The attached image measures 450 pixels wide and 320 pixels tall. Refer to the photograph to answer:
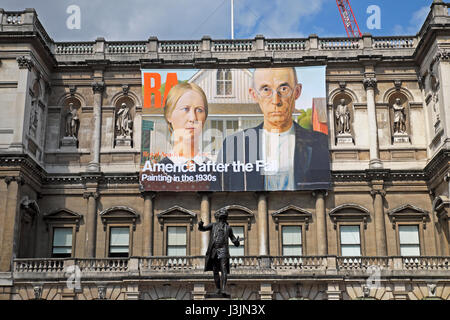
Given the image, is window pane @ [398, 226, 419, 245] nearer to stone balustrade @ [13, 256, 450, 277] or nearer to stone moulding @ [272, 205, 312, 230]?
stone balustrade @ [13, 256, 450, 277]

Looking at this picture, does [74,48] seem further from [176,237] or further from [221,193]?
[176,237]

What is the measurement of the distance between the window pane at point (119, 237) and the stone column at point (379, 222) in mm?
12604

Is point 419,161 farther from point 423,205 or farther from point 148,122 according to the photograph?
point 148,122

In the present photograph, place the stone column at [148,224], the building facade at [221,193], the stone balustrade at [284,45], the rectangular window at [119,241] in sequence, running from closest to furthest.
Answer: the building facade at [221,193] → the stone column at [148,224] → the rectangular window at [119,241] → the stone balustrade at [284,45]

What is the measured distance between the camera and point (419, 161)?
3425 centimetres

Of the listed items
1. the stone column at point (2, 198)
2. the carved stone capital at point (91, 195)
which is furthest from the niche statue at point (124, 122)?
the stone column at point (2, 198)

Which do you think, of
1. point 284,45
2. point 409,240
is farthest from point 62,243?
point 409,240

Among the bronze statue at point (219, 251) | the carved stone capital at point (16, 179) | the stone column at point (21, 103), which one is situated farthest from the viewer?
the stone column at point (21, 103)

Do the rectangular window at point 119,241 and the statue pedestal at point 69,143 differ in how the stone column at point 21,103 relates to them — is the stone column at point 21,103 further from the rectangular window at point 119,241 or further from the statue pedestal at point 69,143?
the rectangular window at point 119,241

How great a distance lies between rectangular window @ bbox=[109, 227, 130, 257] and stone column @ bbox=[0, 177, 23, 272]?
16.2 ft

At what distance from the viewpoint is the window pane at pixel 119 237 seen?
111 ft

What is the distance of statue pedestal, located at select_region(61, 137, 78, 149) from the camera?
3524 cm

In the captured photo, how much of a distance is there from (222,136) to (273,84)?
3.92 meters

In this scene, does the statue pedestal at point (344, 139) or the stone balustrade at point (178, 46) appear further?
the stone balustrade at point (178, 46)
